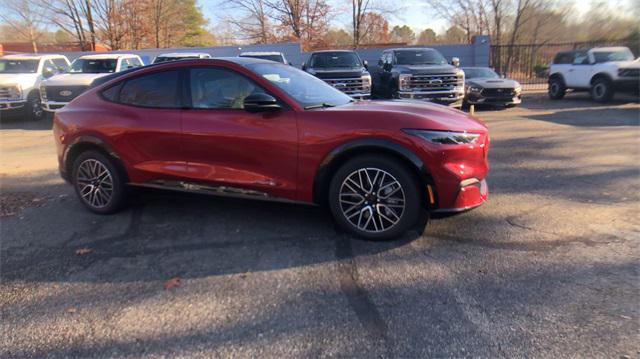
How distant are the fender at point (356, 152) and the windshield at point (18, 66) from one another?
48.9 ft

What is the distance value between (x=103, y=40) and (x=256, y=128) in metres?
37.5

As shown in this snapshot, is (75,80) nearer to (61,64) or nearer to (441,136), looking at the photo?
(61,64)

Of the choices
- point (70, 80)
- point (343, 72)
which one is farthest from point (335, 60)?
point (70, 80)

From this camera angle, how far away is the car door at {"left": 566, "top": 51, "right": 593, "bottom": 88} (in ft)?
51.5

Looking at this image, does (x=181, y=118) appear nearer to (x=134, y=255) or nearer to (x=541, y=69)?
(x=134, y=255)

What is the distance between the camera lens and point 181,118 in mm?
4578

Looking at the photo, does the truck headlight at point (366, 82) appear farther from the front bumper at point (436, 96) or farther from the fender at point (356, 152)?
the fender at point (356, 152)

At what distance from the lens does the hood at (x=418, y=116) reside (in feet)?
13.0

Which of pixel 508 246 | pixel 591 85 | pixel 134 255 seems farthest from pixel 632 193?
pixel 591 85

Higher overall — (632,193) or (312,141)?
(312,141)

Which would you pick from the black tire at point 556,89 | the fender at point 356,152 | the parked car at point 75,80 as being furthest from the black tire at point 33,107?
the black tire at point 556,89

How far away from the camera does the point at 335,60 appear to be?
1411cm

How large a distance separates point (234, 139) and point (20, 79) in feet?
43.8

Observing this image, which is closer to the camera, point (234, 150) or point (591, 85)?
point (234, 150)
